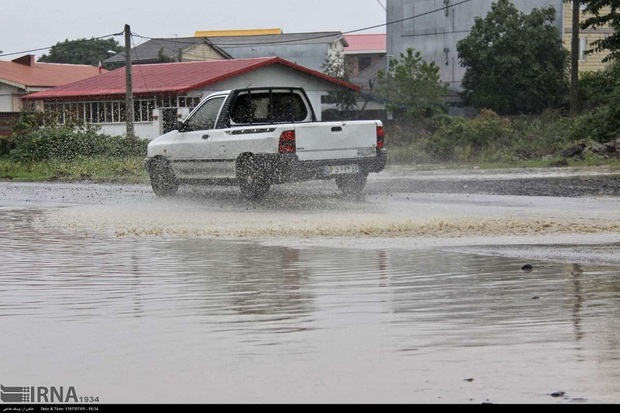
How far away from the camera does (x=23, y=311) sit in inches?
317

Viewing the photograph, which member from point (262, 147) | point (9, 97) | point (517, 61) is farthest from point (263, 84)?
point (262, 147)

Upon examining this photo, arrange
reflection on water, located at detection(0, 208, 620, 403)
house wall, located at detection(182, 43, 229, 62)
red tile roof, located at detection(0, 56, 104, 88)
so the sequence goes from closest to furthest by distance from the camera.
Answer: reflection on water, located at detection(0, 208, 620, 403) → red tile roof, located at detection(0, 56, 104, 88) → house wall, located at detection(182, 43, 229, 62)

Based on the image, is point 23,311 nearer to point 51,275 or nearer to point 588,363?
point 51,275

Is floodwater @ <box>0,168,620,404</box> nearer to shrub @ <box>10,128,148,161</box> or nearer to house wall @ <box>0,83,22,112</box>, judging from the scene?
shrub @ <box>10,128,148,161</box>

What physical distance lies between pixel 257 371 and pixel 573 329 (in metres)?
2.00

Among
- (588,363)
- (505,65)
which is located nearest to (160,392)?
(588,363)

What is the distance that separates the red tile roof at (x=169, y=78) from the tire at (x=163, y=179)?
2897cm

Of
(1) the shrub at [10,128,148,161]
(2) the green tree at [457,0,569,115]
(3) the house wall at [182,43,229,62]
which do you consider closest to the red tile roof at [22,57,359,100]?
(2) the green tree at [457,0,569,115]

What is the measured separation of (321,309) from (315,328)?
2.41 feet

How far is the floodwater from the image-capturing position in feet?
18.6

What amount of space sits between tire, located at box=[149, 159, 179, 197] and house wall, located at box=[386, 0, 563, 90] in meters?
45.8

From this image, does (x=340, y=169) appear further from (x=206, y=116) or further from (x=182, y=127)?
(x=182, y=127)

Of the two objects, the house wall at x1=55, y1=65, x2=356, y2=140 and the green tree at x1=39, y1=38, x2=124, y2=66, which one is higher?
the green tree at x1=39, y1=38, x2=124, y2=66

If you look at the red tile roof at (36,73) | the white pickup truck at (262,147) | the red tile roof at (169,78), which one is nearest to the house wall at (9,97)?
the red tile roof at (36,73)
